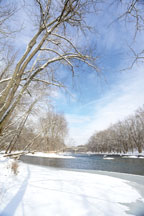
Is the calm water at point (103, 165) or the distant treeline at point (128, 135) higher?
the distant treeline at point (128, 135)

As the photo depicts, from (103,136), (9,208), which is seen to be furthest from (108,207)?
(103,136)

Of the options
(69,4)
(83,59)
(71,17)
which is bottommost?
(83,59)

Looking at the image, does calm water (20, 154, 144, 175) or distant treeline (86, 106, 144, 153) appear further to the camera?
distant treeline (86, 106, 144, 153)

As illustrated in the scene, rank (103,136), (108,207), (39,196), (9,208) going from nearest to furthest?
1. (9,208)
2. (108,207)
3. (39,196)
4. (103,136)

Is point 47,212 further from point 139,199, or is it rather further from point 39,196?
point 139,199

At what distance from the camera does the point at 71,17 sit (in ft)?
9.48

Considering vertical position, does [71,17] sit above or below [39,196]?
above

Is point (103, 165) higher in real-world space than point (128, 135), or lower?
lower

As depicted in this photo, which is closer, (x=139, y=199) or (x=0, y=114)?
(x=0, y=114)

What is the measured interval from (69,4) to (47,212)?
14.6ft

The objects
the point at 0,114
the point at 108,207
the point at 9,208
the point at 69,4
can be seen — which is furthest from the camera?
the point at 108,207

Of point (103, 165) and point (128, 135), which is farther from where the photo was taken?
point (128, 135)

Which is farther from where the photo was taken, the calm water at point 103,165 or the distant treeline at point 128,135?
the distant treeline at point 128,135

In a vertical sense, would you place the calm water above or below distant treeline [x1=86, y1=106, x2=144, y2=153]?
below
